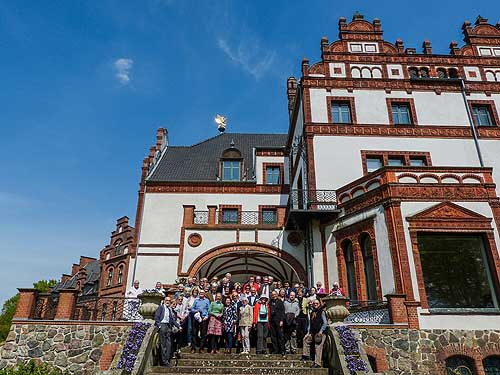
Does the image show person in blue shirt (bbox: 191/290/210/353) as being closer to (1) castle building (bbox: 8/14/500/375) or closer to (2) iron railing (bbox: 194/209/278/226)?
(1) castle building (bbox: 8/14/500/375)

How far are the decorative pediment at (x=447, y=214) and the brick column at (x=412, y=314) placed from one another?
8.95 ft

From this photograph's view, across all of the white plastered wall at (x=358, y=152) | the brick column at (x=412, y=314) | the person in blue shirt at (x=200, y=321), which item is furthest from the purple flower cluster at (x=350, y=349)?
the white plastered wall at (x=358, y=152)

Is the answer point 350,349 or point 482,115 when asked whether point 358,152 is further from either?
point 350,349

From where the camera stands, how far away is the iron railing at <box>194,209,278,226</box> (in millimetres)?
19359

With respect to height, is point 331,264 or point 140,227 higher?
point 140,227

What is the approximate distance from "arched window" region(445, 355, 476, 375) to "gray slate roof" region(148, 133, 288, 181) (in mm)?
14960

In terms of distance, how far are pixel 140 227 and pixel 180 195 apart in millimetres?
2938

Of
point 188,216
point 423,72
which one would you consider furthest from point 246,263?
point 423,72

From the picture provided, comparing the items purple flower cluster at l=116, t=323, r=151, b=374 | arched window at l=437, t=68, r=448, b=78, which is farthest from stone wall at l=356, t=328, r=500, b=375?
arched window at l=437, t=68, r=448, b=78

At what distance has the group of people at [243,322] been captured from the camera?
9.00 m

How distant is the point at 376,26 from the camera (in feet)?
64.7

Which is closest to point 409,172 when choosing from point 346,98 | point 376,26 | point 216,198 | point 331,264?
point 331,264

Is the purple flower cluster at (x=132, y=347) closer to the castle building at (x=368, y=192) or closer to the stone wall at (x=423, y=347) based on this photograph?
the stone wall at (x=423, y=347)

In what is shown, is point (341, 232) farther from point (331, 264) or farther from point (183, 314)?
point (183, 314)
